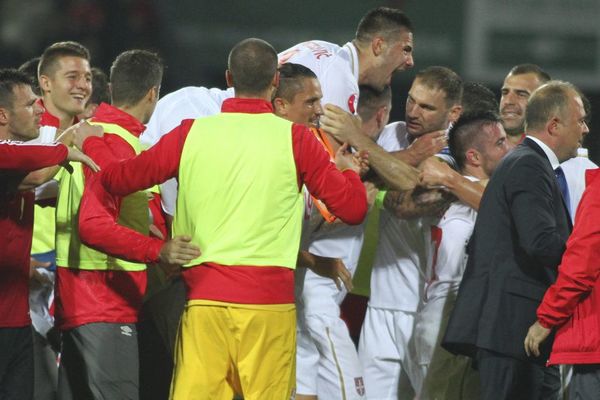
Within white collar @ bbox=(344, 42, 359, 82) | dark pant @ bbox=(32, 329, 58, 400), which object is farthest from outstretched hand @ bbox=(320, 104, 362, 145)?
dark pant @ bbox=(32, 329, 58, 400)

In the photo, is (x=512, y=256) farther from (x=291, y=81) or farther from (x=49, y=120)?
(x=49, y=120)

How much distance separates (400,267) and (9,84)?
2.26 m

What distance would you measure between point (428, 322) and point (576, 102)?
1359mm

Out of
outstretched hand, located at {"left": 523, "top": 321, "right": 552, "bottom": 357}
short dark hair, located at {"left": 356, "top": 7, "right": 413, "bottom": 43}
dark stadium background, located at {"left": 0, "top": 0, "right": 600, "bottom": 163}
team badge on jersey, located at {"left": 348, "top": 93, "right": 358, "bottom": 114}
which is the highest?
dark stadium background, located at {"left": 0, "top": 0, "right": 600, "bottom": 163}

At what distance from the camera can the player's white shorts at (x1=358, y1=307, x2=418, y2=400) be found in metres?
6.60

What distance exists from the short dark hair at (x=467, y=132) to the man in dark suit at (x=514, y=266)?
65 cm

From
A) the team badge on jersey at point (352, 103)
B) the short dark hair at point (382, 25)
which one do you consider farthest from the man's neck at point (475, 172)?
the short dark hair at point (382, 25)

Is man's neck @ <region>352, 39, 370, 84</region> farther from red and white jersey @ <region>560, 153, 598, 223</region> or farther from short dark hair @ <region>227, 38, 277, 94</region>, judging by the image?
short dark hair @ <region>227, 38, 277, 94</region>

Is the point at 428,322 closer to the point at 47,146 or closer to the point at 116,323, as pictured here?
the point at 116,323

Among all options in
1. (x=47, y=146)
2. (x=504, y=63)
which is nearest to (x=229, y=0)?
(x=504, y=63)

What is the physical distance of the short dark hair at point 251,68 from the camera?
16.5 feet

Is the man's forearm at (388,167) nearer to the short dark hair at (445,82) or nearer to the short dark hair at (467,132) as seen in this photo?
the short dark hair at (467,132)

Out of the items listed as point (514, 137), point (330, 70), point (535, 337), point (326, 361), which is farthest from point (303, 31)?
point (535, 337)

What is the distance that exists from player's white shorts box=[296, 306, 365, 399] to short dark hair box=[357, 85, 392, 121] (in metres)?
1.27
